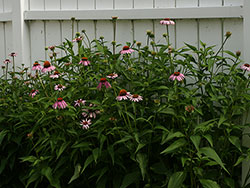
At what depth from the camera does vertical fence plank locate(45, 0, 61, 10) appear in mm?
4004

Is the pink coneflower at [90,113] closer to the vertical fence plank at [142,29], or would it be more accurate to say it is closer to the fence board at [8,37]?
the vertical fence plank at [142,29]

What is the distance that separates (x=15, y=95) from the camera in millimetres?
3355

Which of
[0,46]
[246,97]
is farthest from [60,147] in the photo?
[0,46]

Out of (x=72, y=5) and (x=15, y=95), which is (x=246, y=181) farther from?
(x=72, y=5)

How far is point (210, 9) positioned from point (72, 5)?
51.5 inches

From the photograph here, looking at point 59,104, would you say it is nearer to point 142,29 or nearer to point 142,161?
point 142,161

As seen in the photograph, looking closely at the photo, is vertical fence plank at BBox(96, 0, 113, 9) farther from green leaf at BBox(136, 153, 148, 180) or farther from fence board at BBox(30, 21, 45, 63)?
green leaf at BBox(136, 153, 148, 180)

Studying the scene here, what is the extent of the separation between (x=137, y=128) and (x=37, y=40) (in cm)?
181

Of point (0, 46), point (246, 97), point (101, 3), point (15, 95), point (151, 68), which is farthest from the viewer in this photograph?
point (0, 46)

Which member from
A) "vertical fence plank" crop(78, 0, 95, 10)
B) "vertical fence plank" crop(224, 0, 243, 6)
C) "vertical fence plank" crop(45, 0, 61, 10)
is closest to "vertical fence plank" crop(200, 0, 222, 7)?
"vertical fence plank" crop(224, 0, 243, 6)

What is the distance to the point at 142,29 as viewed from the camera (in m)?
3.56

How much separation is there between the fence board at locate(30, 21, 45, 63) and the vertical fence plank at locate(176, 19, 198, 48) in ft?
4.59

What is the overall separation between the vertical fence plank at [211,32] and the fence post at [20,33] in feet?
5.80

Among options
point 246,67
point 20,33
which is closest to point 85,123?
point 246,67
